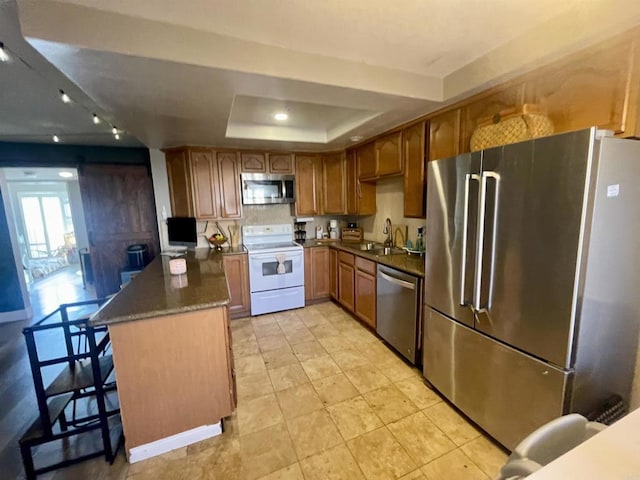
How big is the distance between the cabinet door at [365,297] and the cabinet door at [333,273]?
1.89ft

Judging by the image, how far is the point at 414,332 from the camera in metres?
2.45

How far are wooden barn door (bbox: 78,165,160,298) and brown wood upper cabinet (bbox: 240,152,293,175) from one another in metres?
1.82

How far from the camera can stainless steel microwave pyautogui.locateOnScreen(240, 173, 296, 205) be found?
3.87 m

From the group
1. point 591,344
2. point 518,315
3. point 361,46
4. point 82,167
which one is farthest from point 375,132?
point 82,167

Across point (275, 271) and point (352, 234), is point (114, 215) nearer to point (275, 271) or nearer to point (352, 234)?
point (275, 271)

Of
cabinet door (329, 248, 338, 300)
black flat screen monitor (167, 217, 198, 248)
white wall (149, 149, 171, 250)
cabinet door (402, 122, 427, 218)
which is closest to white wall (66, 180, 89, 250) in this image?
white wall (149, 149, 171, 250)

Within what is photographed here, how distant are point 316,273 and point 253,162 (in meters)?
1.81

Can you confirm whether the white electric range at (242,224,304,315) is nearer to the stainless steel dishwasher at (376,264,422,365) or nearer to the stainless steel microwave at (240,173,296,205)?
the stainless steel microwave at (240,173,296,205)

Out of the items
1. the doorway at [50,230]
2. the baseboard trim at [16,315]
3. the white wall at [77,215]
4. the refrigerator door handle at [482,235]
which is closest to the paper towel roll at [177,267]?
the refrigerator door handle at [482,235]

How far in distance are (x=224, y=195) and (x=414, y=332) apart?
2.89 meters

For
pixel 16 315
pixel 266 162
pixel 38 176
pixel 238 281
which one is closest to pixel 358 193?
pixel 266 162

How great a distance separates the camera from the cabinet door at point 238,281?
363cm

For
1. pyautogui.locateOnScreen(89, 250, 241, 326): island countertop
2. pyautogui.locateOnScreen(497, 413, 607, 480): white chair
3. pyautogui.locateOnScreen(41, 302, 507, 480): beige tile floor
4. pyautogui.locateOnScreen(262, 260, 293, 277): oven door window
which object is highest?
pyautogui.locateOnScreen(89, 250, 241, 326): island countertop

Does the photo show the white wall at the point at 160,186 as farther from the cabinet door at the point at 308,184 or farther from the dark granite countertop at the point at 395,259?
the dark granite countertop at the point at 395,259
